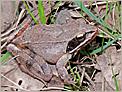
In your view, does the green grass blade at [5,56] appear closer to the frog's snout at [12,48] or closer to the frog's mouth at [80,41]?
the frog's snout at [12,48]

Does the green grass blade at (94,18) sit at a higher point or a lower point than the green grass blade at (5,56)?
higher

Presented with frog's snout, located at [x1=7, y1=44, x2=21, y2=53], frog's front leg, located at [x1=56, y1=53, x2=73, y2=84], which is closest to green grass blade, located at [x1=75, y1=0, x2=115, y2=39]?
frog's front leg, located at [x1=56, y1=53, x2=73, y2=84]

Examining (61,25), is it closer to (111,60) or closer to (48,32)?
(48,32)

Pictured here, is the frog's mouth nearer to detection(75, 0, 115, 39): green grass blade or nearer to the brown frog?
the brown frog

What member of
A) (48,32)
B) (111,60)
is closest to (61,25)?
(48,32)

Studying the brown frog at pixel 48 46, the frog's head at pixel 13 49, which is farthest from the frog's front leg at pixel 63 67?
the frog's head at pixel 13 49

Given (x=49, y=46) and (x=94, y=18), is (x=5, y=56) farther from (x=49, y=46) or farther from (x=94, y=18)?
(x=94, y=18)
